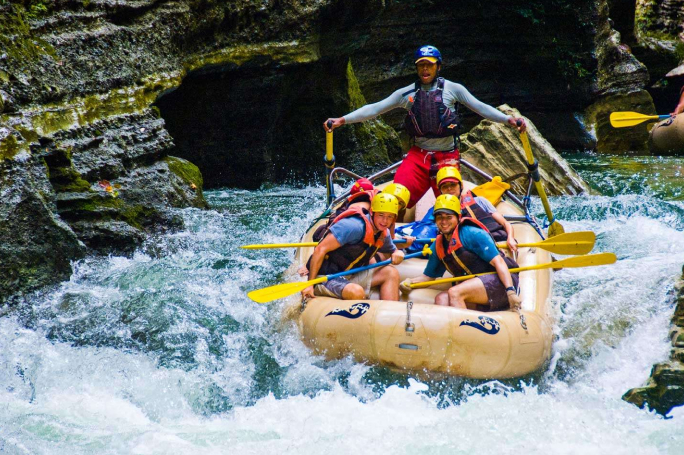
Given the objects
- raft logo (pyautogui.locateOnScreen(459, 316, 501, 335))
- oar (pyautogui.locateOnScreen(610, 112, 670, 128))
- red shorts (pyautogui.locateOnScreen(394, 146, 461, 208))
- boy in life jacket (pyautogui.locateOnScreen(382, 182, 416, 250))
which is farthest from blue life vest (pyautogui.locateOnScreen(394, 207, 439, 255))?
oar (pyautogui.locateOnScreen(610, 112, 670, 128))

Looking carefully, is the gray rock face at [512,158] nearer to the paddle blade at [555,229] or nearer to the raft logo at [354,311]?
the paddle blade at [555,229]

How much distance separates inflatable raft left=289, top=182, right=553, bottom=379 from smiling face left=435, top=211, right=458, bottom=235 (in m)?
0.57

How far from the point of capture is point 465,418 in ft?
12.7

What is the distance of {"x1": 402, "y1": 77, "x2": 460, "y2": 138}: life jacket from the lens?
5.73 meters

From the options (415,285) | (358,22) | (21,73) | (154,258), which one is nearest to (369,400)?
(415,285)

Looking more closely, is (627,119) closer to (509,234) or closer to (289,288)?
(509,234)

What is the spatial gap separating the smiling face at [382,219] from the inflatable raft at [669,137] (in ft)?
27.1

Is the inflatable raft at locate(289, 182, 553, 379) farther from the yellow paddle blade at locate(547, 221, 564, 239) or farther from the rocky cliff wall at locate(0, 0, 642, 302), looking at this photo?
the rocky cliff wall at locate(0, 0, 642, 302)

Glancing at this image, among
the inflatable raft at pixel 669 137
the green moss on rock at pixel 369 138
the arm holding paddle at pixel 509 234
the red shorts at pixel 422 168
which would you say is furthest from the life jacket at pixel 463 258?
the inflatable raft at pixel 669 137

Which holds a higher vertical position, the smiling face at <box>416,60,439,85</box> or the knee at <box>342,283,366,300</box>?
the smiling face at <box>416,60,439,85</box>

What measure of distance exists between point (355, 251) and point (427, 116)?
1.68 m

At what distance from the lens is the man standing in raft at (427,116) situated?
5.73m

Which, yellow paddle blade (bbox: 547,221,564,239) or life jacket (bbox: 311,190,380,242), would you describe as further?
yellow paddle blade (bbox: 547,221,564,239)

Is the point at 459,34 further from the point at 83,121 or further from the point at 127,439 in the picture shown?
the point at 127,439
